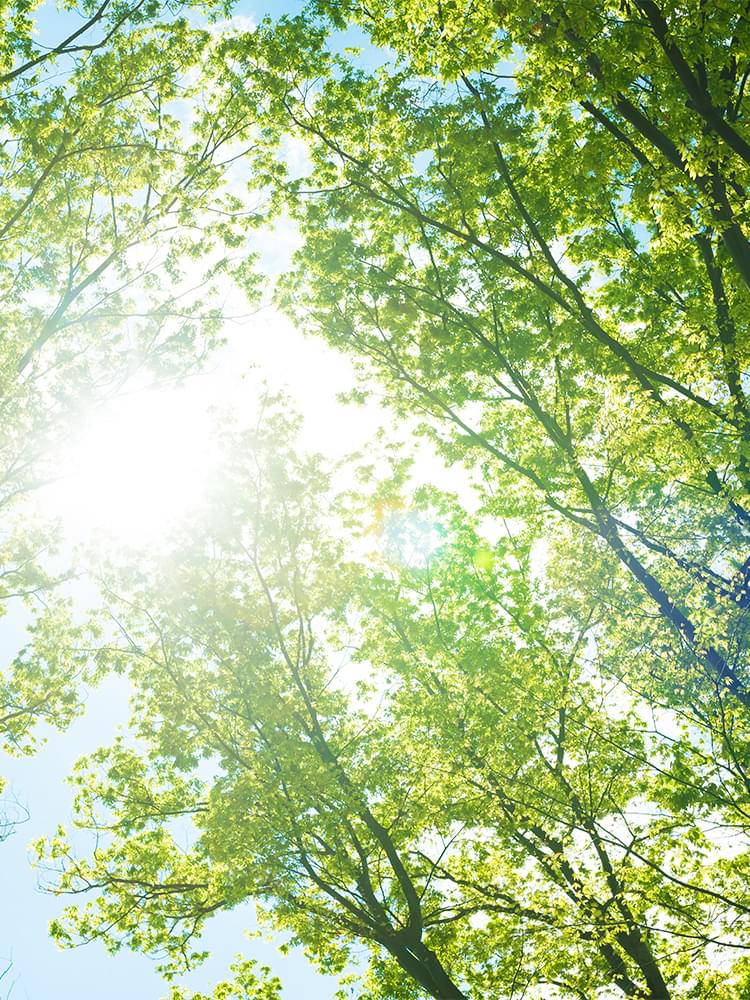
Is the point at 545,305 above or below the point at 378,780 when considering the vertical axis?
above

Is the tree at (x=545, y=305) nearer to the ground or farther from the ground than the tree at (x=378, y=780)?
farther from the ground

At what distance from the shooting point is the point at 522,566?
14328mm

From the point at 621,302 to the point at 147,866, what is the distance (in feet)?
40.9

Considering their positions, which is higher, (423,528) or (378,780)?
(423,528)

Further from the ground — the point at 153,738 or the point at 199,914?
the point at 153,738

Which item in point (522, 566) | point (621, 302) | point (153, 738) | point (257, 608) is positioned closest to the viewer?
point (257, 608)

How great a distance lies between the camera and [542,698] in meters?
10.7

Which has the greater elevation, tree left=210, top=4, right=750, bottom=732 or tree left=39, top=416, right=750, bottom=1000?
tree left=210, top=4, right=750, bottom=732

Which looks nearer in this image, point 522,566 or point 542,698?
point 542,698

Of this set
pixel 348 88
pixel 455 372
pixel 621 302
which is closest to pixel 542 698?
pixel 455 372

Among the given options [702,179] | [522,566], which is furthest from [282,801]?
[702,179]

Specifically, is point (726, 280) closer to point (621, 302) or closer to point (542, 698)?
point (621, 302)

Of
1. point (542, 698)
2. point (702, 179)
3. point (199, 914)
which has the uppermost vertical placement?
point (702, 179)

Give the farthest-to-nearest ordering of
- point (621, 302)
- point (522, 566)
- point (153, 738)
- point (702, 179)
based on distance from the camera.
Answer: point (522, 566) < point (621, 302) < point (153, 738) < point (702, 179)
